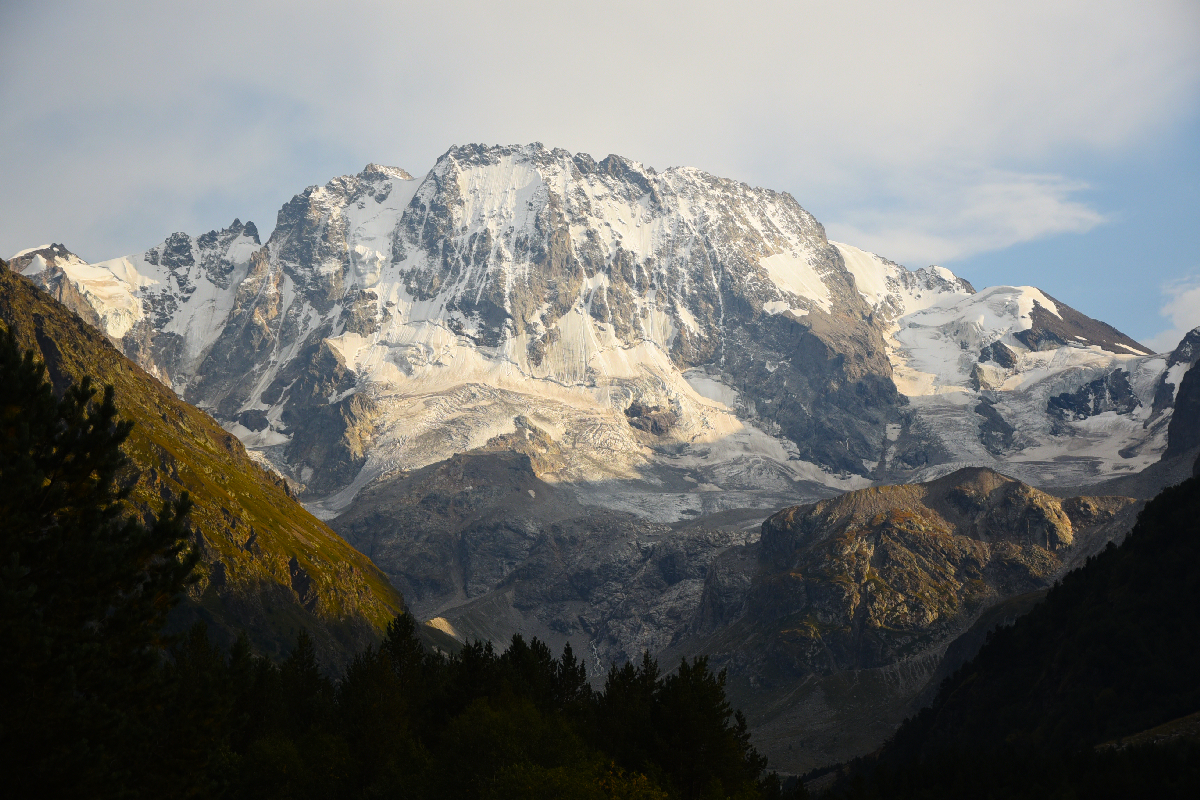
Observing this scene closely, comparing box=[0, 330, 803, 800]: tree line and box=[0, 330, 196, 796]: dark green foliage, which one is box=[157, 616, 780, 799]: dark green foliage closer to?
box=[0, 330, 803, 800]: tree line

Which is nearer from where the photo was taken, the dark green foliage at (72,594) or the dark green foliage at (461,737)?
the dark green foliage at (72,594)

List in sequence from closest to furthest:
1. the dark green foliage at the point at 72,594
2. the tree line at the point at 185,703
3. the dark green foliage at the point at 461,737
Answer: the dark green foliage at the point at 72,594 → the tree line at the point at 185,703 → the dark green foliage at the point at 461,737

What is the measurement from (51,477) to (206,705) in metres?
13.0

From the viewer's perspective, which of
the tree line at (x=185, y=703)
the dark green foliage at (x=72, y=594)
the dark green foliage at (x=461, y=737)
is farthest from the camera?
the dark green foliage at (x=461, y=737)

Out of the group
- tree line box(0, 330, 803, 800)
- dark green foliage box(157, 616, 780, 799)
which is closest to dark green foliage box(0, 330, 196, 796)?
tree line box(0, 330, 803, 800)

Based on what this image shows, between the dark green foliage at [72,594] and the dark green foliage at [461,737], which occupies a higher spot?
the dark green foliage at [72,594]

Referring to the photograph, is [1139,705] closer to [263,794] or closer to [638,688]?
[638,688]

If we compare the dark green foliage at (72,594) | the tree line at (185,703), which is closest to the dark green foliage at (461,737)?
the tree line at (185,703)

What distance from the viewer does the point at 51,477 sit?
142 feet

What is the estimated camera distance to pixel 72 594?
4122cm

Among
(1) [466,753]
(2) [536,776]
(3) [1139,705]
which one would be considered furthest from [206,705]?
(3) [1139,705]

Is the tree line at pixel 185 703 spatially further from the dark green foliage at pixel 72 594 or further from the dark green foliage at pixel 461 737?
the dark green foliage at pixel 461 737

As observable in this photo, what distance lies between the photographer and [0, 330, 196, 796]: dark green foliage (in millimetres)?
37438

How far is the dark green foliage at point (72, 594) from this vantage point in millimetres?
37438
